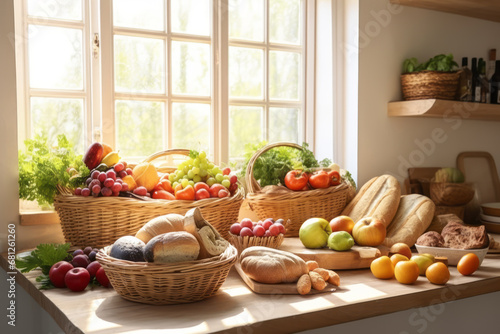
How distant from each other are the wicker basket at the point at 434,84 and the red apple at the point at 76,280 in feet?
5.30

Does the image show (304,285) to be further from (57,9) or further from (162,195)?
(57,9)

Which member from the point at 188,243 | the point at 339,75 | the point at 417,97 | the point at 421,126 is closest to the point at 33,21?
the point at 188,243

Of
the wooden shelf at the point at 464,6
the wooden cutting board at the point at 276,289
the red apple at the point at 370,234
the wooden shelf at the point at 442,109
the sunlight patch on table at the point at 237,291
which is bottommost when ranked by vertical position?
the sunlight patch on table at the point at 237,291

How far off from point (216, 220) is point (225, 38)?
2.85 ft

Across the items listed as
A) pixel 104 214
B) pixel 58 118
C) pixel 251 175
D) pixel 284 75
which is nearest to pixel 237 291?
pixel 104 214

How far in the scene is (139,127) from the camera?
205 cm

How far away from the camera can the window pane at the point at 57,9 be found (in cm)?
187

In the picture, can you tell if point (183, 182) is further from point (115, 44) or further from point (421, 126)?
point (421, 126)

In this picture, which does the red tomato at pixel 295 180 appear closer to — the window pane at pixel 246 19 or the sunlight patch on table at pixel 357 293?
the sunlight patch on table at pixel 357 293

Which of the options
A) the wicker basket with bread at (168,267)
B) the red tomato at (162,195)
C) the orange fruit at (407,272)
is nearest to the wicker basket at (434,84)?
the orange fruit at (407,272)

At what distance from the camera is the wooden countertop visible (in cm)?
111

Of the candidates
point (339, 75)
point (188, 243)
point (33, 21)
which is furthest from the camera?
point (339, 75)

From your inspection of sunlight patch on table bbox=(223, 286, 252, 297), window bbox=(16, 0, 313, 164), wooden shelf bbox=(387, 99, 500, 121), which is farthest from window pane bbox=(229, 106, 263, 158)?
sunlight patch on table bbox=(223, 286, 252, 297)

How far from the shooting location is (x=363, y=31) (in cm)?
228
